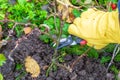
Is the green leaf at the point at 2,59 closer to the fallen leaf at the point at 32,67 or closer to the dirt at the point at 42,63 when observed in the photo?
the dirt at the point at 42,63

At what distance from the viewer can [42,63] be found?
194 cm

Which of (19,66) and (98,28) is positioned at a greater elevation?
(98,28)

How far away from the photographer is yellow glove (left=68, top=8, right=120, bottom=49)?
1559 millimetres

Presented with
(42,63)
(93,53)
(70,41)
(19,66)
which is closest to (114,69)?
(93,53)

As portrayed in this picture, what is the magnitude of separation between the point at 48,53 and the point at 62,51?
85 millimetres

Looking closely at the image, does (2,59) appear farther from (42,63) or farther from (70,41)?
(70,41)

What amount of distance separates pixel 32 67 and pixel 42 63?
0.21 feet

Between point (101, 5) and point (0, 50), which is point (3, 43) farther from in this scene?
point (101, 5)

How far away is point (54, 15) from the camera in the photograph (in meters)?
2.01

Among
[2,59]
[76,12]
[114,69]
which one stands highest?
[76,12]

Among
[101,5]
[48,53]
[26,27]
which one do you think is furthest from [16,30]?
[101,5]

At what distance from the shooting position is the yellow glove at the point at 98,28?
1559mm

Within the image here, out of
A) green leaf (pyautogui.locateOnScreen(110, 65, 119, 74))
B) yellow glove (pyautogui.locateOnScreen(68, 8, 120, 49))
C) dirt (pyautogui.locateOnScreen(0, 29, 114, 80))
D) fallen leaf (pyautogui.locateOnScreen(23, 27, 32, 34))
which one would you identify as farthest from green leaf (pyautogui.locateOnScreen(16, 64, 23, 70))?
green leaf (pyautogui.locateOnScreen(110, 65, 119, 74))

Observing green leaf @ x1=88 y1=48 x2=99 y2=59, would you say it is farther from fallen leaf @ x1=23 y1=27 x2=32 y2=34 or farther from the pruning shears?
fallen leaf @ x1=23 y1=27 x2=32 y2=34
